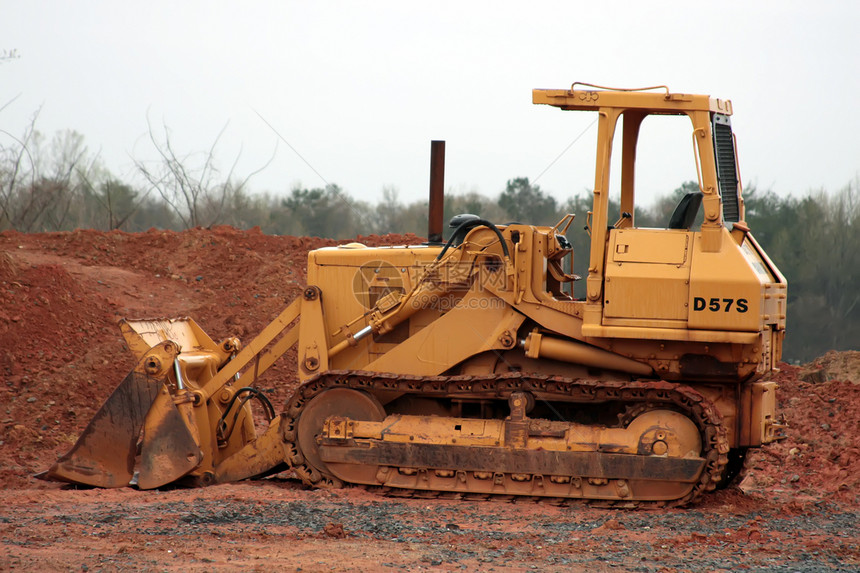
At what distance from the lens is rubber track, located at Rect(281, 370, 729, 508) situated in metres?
7.49

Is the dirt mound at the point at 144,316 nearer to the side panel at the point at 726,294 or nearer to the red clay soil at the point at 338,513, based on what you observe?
the red clay soil at the point at 338,513

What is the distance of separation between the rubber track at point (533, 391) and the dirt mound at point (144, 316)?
4.48 feet

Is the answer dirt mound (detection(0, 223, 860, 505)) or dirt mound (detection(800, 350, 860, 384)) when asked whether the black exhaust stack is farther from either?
dirt mound (detection(800, 350, 860, 384))

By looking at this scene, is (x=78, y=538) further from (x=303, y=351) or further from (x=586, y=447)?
(x=586, y=447)

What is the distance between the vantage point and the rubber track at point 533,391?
7.49m

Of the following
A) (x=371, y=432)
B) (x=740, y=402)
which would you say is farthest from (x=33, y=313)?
(x=740, y=402)

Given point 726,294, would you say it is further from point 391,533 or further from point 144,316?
point 144,316

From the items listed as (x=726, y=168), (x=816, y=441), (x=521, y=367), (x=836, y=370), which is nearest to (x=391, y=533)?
(x=521, y=367)

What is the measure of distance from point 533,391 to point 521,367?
53cm

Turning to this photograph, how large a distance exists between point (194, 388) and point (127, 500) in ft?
4.30

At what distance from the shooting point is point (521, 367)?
8375 mm

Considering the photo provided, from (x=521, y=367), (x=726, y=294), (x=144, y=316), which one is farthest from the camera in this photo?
(x=144, y=316)

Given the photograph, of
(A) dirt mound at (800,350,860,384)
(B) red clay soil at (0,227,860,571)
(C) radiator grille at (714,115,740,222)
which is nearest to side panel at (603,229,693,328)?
(C) radiator grille at (714,115,740,222)

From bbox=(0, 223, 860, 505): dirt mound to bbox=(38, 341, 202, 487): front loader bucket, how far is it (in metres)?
0.66
